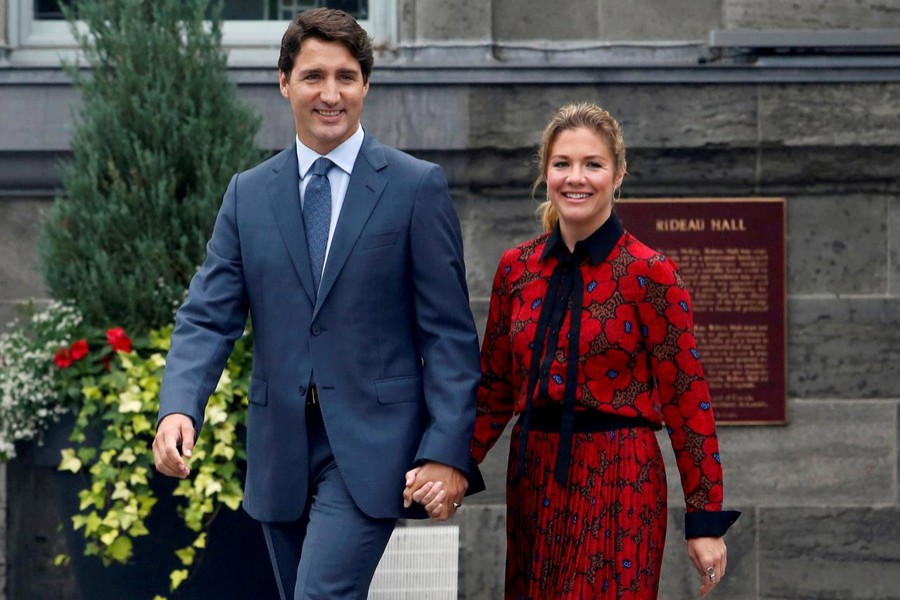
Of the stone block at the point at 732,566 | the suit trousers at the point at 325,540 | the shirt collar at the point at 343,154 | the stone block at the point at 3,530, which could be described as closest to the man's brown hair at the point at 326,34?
the shirt collar at the point at 343,154

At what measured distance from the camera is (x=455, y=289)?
3898 millimetres

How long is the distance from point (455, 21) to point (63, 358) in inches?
109

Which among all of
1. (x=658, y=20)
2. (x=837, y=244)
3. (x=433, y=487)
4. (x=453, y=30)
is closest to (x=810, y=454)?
Answer: (x=837, y=244)

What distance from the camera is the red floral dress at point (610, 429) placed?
12.4ft

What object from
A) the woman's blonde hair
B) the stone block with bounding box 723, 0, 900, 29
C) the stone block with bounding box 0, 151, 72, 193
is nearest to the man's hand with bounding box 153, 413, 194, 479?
the woman's blonde hair

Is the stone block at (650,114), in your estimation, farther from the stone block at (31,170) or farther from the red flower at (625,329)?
the red flower at (625,329)

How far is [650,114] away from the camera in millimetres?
7293

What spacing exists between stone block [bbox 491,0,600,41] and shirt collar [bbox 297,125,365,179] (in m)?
3.69

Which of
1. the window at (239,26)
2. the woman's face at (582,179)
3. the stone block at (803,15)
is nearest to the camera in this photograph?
the woman's face at (582,179)

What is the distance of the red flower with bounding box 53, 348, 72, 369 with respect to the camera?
227 inches

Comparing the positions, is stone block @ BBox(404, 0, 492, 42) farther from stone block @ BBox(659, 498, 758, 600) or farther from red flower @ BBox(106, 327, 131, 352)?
stone block @ BBox(659, 498, 758, 600)

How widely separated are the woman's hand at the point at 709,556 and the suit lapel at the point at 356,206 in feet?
3.89

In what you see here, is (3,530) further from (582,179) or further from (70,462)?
(582,179)

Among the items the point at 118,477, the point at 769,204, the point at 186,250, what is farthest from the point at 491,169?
the point at 118,477
